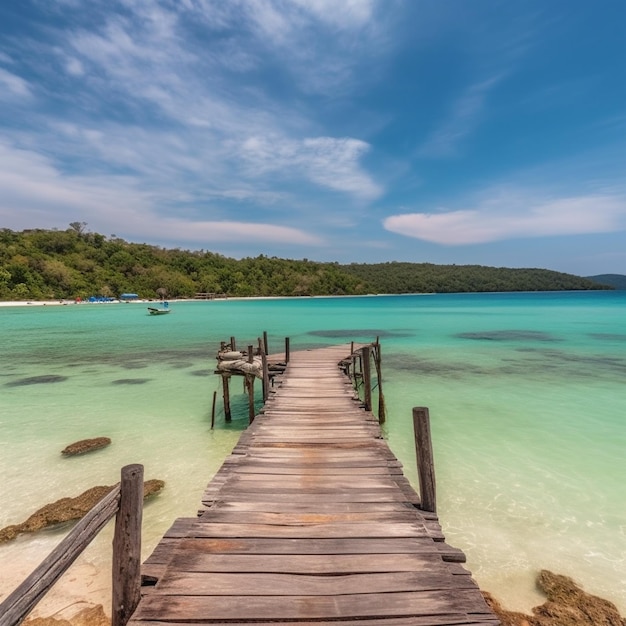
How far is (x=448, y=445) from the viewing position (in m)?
11.5

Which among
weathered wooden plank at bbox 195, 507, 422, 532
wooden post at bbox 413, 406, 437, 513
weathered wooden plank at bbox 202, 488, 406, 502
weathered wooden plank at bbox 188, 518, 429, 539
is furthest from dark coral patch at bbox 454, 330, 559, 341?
weathered wooden plank at bbox 188, 518, 429, 539

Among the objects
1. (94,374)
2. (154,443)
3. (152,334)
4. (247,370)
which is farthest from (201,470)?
(152,334)

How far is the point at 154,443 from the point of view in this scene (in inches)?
463

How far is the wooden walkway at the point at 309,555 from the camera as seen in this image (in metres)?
3.27

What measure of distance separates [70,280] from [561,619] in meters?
113

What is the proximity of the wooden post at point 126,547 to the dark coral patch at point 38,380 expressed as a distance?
1942 cm

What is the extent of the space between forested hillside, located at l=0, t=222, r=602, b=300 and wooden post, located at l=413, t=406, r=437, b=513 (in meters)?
104

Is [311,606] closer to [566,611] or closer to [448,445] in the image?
[566,611]

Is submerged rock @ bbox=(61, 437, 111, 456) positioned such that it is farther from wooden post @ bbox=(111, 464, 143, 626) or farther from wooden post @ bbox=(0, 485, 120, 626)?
wooden post @ bbox=(0, 485, 120, 626)

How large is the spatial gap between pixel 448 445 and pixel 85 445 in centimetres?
1085

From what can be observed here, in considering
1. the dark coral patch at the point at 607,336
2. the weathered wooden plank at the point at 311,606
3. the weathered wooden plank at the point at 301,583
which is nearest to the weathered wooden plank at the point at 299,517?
the weathered wooden plank at the point at 301,583

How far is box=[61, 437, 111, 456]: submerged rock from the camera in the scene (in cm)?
1094

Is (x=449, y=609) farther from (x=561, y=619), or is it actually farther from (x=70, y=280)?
(x=70, y=280)

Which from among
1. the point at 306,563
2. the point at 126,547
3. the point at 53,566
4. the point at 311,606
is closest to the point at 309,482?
the point at 306,563
